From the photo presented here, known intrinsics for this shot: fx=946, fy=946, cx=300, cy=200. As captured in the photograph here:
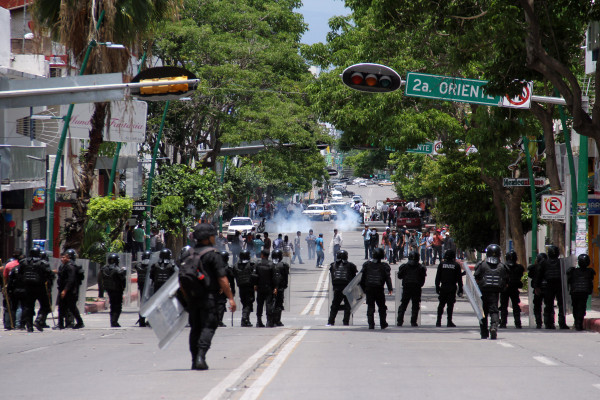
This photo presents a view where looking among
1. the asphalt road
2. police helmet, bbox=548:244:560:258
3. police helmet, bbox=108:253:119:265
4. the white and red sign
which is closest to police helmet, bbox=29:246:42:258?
the asphalt road

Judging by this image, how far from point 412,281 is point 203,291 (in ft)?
32.2

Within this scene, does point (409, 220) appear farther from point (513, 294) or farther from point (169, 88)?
point (169, 88)

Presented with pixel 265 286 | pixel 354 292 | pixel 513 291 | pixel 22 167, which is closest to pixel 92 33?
pixel 22 167

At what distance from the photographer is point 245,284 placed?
20.9 metres

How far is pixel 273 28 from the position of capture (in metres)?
50.6

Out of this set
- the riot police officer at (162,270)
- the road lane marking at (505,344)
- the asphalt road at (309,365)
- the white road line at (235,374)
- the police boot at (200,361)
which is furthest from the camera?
the riot police officer at (162,270)

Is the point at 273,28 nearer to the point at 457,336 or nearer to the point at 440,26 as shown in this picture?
the point at 440,26

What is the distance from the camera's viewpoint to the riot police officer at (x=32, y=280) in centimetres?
1891

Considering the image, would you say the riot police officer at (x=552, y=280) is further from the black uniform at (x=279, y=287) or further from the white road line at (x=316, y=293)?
the white road line at (x=316, y=293)

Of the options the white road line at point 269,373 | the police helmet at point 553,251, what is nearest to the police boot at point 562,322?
the police helmet at point 553,251

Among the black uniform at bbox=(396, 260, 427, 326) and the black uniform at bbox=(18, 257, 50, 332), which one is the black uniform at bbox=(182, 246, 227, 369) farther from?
the black uniform at bbox=(396, 260, 427, 326)

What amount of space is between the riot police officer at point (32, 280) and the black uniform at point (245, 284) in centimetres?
419

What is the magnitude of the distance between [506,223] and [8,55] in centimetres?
1784

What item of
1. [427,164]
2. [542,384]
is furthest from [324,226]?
[542,384]
